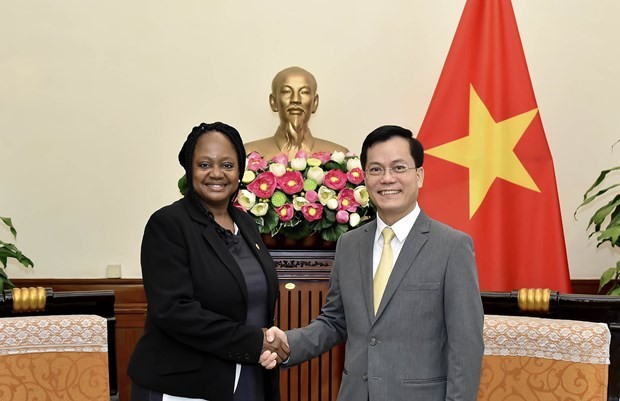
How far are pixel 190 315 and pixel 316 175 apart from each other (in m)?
0.93

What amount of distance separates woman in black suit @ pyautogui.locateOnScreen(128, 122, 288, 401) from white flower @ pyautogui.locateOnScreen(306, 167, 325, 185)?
590mm

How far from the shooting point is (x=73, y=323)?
2.43m

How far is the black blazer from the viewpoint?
210 cm

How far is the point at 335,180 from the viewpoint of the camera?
9.32ft

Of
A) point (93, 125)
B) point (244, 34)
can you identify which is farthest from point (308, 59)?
point (93, 125)

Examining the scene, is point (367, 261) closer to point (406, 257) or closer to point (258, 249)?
point (406, 257)

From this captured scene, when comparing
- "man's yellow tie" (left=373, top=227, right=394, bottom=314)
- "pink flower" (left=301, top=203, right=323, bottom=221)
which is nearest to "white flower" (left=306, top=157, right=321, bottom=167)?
"pink flower" (left=301, top=203, right=323, bottom=221)

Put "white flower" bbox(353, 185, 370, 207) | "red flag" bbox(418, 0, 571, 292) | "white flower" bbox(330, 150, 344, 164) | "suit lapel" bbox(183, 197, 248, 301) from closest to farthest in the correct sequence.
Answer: "suit lapel" bbox(183, 197, 248, 301) < "white flower" bbox(353, 185, 370, 207) < "white flower" bbox(330, 150, 344, 164) < "red flag" bbox(418, 0, 571, 292)

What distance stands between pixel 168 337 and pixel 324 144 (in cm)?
214

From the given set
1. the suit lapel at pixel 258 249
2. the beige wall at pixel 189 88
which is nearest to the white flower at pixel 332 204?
the suit lapel at pixel 258 249

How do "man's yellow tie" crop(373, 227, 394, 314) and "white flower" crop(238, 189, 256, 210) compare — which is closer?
"man's yellow tie" crop(373, 227, 394, 314)

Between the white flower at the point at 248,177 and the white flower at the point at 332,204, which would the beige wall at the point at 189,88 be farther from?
the white flower at the point at 332,204

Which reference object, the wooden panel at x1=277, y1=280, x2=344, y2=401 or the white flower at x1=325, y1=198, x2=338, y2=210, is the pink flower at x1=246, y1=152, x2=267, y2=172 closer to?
the white flower at x1=325, y1=198, x2=338, y2=210

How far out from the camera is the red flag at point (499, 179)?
154 inches
